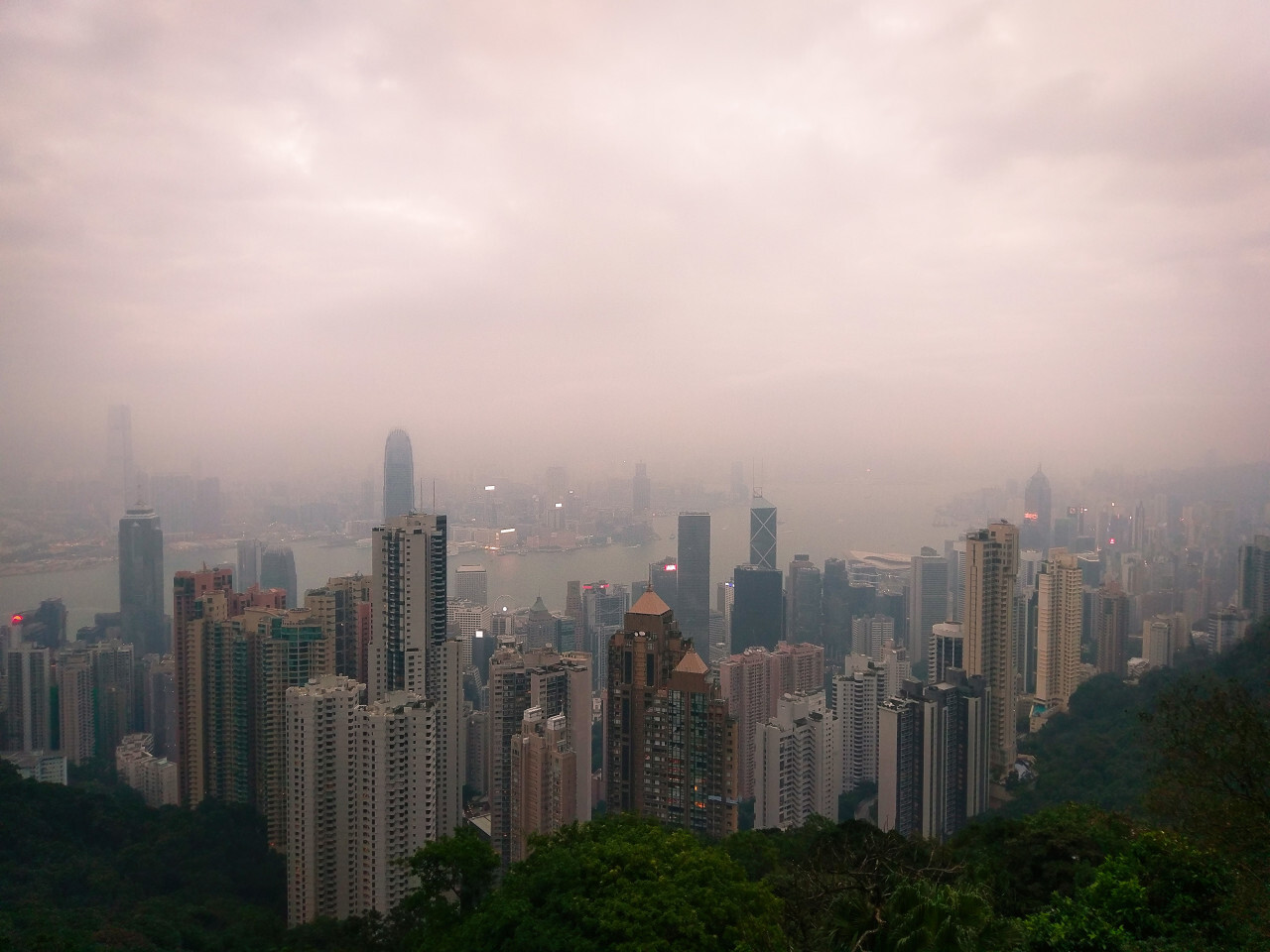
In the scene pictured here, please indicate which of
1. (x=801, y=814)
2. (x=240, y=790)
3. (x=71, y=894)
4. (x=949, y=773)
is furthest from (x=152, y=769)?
(x=949, y=773)

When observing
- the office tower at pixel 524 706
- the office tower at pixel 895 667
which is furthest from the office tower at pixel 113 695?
the office tower at pixel 895 667

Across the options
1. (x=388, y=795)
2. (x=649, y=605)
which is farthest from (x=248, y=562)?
(x=649, y=605)

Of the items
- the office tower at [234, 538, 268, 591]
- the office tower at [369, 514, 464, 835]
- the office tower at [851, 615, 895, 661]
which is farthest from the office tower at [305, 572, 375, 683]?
the office tower at [851, 615, 895, 661]

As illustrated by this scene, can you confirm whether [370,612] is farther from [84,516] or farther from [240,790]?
[84,516]

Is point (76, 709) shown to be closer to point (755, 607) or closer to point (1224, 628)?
point (755, 607)

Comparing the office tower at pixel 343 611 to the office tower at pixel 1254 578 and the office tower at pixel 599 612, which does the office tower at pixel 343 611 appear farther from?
→ the office tower at pixel 1254 578
